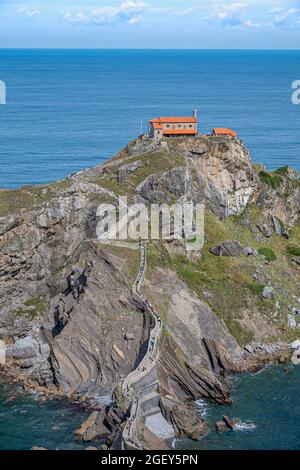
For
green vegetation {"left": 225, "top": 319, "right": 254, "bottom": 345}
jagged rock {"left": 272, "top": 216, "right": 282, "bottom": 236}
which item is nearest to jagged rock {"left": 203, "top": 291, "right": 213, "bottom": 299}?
green vegetation {"left": 225, "top": 319, "right": 254, "bottom": 345}

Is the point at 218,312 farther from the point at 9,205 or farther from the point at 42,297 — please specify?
the point at 9,205

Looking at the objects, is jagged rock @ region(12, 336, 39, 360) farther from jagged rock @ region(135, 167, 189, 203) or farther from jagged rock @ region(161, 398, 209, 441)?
jagged rock @ region(135, 167, 189, 203)

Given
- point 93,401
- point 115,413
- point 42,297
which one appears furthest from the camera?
point 42,297

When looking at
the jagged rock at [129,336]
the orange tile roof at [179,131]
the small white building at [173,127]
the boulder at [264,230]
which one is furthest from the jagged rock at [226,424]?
the orange tile roof at [179,131]

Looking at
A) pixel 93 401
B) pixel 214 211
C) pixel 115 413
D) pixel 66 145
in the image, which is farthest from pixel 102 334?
pixel 66 145

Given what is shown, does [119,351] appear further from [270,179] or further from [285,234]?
[270,179]

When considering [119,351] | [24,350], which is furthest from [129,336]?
[24,350]
